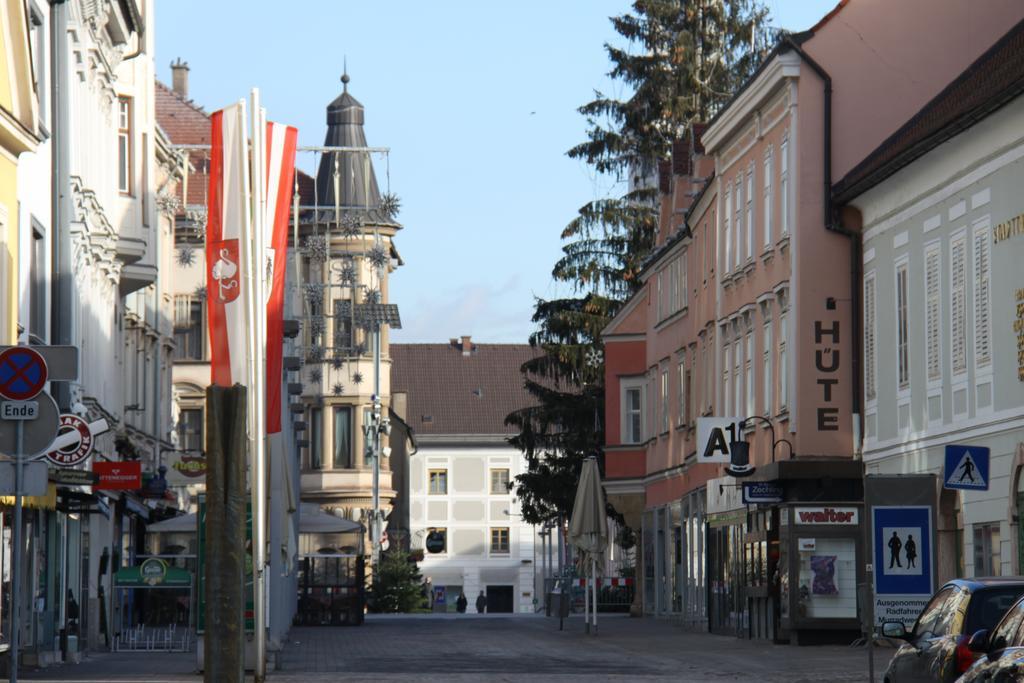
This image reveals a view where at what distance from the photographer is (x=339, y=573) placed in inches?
2090

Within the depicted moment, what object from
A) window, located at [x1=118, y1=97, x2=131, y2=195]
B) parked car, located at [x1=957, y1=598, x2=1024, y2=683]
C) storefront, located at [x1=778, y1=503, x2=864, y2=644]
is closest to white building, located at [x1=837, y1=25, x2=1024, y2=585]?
storefront, located at [x1=778, y1=503, x2=864, y2=644]

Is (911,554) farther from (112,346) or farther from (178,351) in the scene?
(178,351)

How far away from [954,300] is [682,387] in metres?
22.4

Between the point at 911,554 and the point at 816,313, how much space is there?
622 inches

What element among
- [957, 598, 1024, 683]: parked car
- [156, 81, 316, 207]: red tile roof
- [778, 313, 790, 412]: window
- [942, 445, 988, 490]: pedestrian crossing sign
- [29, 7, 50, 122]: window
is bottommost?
[957, 598, 1024, 683]: parked car

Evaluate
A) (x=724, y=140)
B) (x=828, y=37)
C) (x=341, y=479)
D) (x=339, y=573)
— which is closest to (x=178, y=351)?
(x=341, y=479)

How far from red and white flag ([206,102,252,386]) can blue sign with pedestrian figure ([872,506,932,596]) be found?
6869 mm

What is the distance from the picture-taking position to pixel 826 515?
117ft

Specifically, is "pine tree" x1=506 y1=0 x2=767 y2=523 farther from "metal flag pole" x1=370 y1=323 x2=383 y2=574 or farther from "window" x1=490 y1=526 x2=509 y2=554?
"window" x1=490 y1=526 x2=509 y2=554

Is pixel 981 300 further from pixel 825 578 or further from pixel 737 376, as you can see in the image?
pixel 737 376

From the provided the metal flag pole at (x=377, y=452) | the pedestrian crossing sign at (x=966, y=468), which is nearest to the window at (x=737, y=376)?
the pedestrian crossing sign at (x=966, y=468)

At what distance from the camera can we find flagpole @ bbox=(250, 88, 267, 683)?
2267 cm

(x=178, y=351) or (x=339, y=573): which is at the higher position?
(x=178, y=351)

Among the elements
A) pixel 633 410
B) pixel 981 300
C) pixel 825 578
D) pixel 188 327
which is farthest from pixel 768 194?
pixel 188 327
